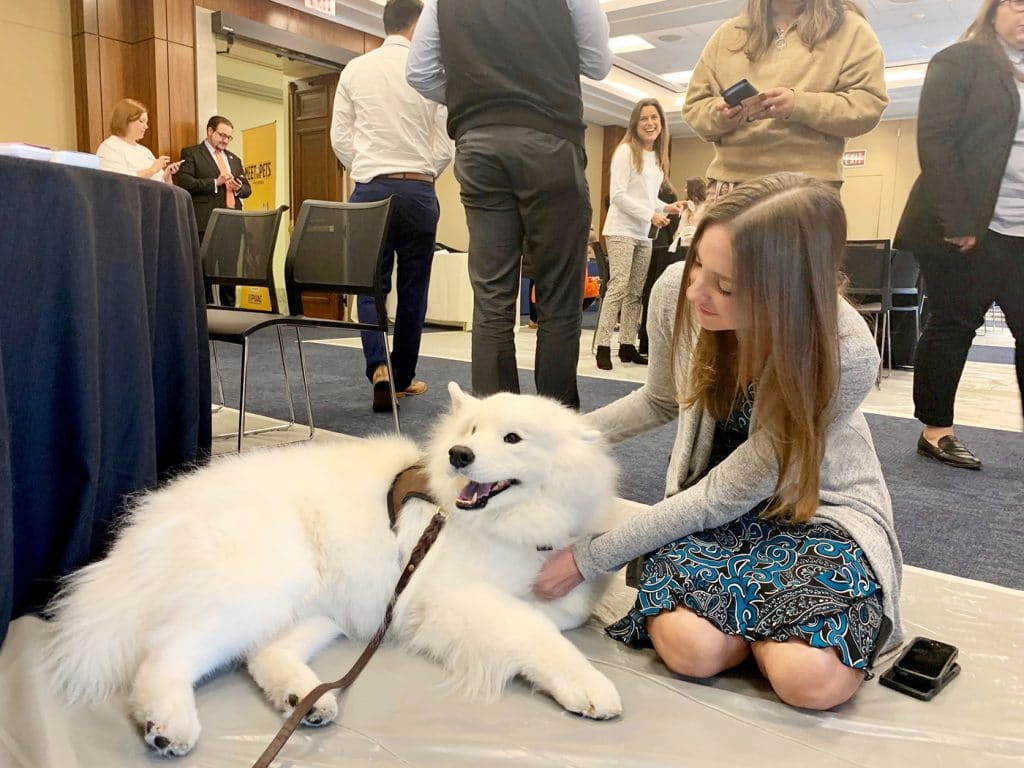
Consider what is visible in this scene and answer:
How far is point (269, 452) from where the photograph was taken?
1.44m

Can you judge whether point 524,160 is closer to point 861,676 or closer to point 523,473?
point 523,473

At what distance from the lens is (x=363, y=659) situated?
121cm

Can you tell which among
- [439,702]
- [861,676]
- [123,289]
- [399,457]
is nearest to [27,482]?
[123,289]

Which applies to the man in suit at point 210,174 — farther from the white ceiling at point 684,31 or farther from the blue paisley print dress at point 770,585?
the blue paisley print dress at point 770,585

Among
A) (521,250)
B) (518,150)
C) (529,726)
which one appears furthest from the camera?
(521,250)

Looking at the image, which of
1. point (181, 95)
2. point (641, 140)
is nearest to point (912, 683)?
point (641, 140)

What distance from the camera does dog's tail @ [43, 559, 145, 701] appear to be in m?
1.10

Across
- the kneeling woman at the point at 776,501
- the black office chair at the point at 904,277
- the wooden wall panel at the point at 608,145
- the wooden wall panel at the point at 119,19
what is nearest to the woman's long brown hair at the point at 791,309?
the kneeling woman at the point at 776,501

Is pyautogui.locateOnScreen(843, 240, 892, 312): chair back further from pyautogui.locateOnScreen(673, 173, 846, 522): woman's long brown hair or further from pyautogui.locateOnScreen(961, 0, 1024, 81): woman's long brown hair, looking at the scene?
pyautogui.locateOnScreen(673, 173, 846, 522): woman's long brown hair

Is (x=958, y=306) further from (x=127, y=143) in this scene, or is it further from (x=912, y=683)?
(x=127, y=143)

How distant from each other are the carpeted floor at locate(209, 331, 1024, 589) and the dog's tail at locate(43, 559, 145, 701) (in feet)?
4.77

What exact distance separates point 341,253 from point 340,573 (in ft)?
5.61

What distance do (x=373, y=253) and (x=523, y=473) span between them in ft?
5.30

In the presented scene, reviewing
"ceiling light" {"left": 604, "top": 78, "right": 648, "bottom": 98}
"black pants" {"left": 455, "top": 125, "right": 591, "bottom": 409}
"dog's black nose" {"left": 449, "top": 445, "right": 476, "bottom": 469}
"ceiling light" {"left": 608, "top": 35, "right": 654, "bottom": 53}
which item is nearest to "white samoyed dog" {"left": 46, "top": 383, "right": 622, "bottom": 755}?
"dog's black nose" {"left": 449, "top": 445, "right": 476, "bottom": 469}
